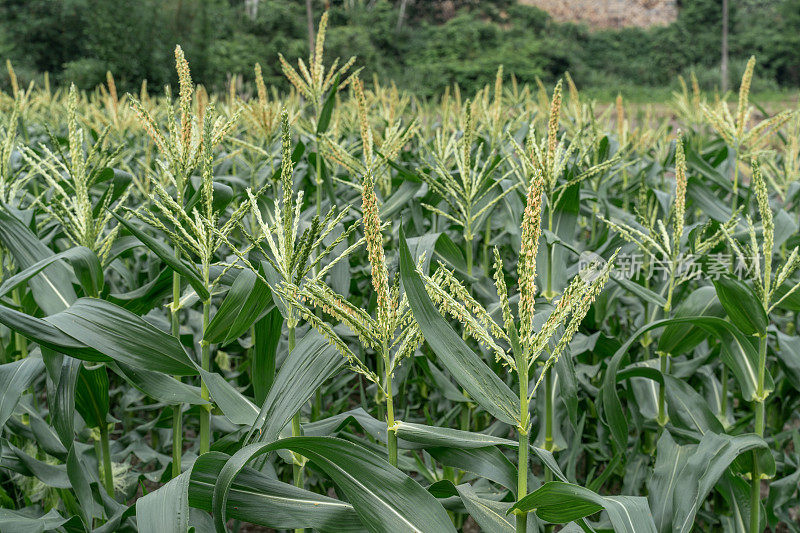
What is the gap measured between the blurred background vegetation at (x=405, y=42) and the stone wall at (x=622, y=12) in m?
0.92

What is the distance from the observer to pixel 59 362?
4.57ft

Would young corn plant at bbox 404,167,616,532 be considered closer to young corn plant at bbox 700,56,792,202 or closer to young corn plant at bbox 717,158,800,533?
young corn plant at bbox 717,158,800,533

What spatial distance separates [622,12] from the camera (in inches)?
1335

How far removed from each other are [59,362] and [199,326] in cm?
95

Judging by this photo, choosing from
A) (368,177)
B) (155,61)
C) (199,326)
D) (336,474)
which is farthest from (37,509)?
(155,61)

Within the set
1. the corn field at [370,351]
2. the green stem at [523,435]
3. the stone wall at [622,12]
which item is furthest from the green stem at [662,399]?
the stone wall at [622,12]

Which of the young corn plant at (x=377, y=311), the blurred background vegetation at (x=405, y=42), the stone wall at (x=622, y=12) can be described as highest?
the stone wall at (x=622, y=12)

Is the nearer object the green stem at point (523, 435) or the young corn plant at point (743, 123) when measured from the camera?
the green stem at point (523, 435)

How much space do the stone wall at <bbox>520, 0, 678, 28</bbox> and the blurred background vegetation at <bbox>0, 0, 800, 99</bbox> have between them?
924 millimetres

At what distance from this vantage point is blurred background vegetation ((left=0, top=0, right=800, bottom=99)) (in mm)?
20359

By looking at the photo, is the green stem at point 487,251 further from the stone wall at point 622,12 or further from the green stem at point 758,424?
the stone wall at point 622,12

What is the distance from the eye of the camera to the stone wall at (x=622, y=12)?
111 feet

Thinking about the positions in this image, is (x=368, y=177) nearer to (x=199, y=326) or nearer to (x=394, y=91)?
(x=199, y=326)

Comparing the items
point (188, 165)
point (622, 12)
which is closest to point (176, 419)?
point (188, 165)
